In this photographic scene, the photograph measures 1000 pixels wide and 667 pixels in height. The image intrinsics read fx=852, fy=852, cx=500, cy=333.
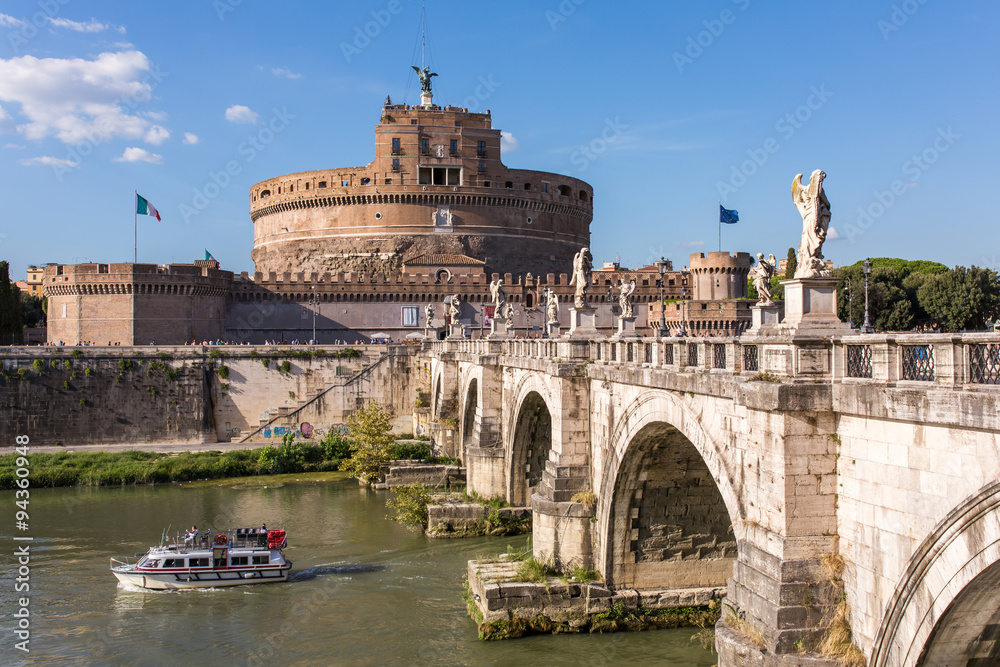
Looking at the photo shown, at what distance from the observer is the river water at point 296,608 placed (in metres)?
15.1

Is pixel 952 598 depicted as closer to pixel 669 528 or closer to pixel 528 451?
pixel 669 528

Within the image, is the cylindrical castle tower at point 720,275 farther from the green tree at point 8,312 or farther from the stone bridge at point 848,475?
the stone bridge at point 848,475

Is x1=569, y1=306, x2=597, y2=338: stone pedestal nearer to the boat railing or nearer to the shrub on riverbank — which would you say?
the boat railing

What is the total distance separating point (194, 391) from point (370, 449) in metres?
13.8

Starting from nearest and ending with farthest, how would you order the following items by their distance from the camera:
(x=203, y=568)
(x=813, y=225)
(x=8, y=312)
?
(x=813, y=225) → (x=203, y=568) → (x=8, y=312)

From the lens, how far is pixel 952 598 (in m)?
6.51

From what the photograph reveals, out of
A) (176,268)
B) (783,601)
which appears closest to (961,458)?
(783,601)

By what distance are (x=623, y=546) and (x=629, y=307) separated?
5.29m

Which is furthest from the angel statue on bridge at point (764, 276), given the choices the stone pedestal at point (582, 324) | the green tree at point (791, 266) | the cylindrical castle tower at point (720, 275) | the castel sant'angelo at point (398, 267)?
the cylindrical castle tower at point (720, 275)

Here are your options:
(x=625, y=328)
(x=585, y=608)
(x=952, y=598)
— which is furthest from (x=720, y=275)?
(x=952, y=598)

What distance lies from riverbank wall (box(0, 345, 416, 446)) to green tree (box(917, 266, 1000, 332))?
27.0 metres

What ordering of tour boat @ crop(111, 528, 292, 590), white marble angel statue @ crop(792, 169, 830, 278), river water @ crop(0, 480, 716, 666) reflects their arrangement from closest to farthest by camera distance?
white marble angel statue @ crop(792, 169, 830, 278) < river water @ crop(0, 480, 716, 666) < tour boat @ crop(111, 528, 292, 590)

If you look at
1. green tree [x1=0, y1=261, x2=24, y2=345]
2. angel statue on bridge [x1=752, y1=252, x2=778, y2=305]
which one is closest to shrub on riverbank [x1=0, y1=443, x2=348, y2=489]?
green tree [x1=0, y1=261, x2=24, y2=345]

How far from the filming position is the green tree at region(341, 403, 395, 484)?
32.3 metres
